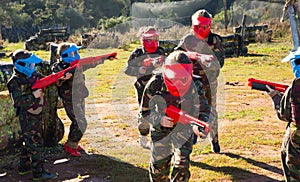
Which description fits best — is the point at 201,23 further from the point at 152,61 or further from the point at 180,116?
the point at 180,116

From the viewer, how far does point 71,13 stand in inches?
1870

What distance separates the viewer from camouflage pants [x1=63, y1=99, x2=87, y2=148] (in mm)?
6480

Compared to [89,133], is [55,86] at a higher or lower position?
higher

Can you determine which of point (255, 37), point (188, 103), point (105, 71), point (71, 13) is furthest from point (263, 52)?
point (71, 13)

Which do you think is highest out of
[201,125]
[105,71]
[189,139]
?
[201,125]

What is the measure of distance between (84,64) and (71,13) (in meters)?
42.5

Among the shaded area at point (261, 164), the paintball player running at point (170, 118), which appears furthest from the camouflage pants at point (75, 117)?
the shaded area at point (261, 164)

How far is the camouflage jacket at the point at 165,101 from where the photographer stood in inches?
184

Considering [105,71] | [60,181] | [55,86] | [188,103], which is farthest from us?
[105,71]

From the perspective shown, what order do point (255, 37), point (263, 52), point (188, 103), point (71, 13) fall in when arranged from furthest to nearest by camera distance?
point (71, 13), point (255, 37), point (263, 52), point (188, 103)

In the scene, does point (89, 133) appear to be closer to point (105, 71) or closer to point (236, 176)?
point (236, 176)

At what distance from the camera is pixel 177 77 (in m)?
4.48

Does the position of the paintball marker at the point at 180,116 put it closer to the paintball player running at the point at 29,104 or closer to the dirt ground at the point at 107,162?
the dirt ground at the point at 107,162

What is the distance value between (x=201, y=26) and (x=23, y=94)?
2.70 metres
